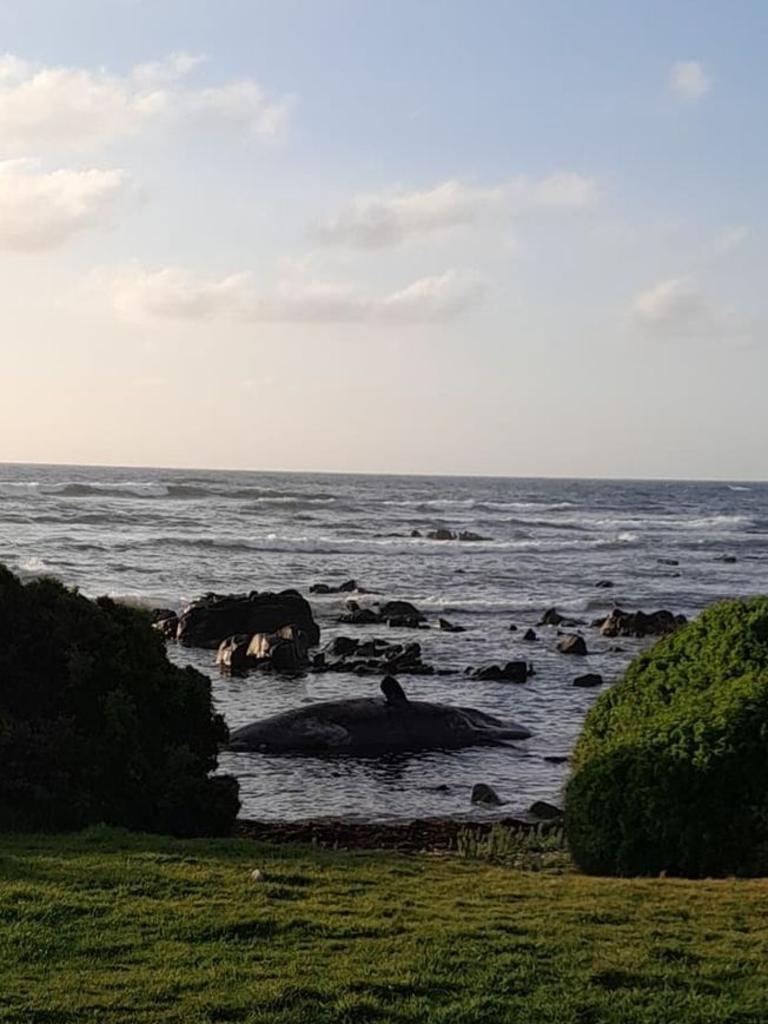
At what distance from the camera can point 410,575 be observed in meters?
55.6

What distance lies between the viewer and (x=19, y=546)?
59188mm

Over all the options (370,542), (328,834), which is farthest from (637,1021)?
(370,542)

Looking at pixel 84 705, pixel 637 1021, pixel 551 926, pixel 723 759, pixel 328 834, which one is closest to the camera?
pixel 637 1021

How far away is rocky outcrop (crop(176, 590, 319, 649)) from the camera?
33906 millimetres

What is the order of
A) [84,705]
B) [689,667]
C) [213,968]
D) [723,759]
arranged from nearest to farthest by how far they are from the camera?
[213,968] < [723,759] < [689,667] < [84,705]

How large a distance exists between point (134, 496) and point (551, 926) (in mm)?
102260

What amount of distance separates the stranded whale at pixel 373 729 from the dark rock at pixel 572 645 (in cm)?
1081

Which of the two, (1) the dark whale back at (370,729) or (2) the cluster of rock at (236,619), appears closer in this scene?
(1) the dark whale back at (370,729)

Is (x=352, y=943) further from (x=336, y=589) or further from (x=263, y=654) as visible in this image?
(x=336, y=589)

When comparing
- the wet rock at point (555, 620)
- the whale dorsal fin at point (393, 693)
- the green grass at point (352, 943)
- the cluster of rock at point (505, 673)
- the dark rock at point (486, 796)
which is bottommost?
the dark rock at point (486, 796)

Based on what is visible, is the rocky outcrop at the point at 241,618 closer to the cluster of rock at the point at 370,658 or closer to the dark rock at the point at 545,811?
the cluster of rock at the point at 370,658

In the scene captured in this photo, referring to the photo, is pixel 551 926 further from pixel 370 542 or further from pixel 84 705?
pixel 370 542

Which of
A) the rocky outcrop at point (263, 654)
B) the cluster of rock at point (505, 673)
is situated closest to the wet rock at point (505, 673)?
the cluster of rock at point (505, 673)

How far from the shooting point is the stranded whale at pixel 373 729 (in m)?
21.4
